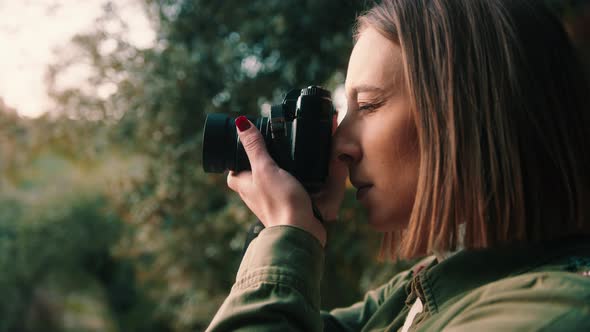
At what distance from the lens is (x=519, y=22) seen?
0.84 meters

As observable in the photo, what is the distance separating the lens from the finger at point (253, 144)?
0.99 meters

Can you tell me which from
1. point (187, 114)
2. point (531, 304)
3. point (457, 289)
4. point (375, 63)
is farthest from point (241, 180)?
point (187, 114)

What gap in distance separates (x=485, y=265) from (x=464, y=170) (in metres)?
0.15

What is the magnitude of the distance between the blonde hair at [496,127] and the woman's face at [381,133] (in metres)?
0.04

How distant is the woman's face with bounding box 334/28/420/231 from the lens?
A: 90cm

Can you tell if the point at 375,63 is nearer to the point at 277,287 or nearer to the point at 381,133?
the point at 381,133

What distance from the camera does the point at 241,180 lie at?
1.03m

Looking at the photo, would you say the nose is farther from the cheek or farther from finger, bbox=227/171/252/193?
finger, bbox=227/171/252/193

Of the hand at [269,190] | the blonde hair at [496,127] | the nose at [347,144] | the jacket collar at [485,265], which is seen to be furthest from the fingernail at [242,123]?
the jacket collar at [485,265]

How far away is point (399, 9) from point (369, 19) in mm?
72

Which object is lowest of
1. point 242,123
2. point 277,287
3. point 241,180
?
point 277,287

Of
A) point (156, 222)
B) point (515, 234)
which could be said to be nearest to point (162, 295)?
point (156, 222)

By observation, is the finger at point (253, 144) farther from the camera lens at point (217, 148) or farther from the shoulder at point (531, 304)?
the shoulder at point (531, 304)

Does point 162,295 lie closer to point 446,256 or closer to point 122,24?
point 122,24
